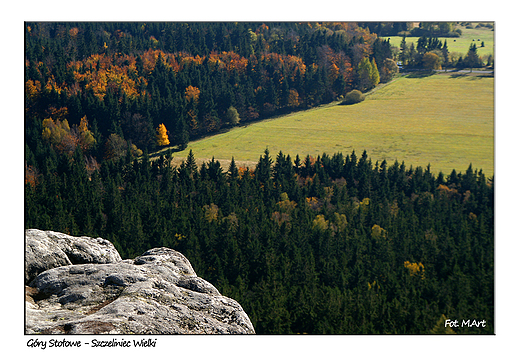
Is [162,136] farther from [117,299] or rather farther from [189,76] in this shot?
[117,299]

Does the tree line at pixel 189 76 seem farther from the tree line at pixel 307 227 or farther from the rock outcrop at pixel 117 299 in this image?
the rock outcrop at pixel 117 299

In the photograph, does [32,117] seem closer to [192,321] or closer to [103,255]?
[103,255]

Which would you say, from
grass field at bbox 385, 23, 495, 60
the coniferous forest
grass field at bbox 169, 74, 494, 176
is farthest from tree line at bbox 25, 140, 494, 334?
grass field at bbox 385, 23, 495, 60

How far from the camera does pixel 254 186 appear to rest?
110 m

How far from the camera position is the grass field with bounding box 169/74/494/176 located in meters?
112

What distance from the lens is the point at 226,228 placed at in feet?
297

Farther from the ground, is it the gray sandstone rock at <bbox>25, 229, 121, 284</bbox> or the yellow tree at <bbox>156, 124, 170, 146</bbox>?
the yellow tree at <bbox>156, 124, 170, 146</bbox>

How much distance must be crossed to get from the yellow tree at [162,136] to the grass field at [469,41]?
49.7m

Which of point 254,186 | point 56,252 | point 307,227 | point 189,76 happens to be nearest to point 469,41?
point 307,227

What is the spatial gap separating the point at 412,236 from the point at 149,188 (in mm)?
48414

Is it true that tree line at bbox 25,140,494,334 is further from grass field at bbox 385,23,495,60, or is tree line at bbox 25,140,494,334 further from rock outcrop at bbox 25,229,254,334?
rock outcrop at bbox 25,229,254,334

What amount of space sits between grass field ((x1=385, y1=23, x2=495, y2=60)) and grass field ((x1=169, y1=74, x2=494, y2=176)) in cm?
1377

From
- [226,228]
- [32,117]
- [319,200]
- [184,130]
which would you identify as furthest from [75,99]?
[319,200]

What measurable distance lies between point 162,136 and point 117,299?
3469 inches
